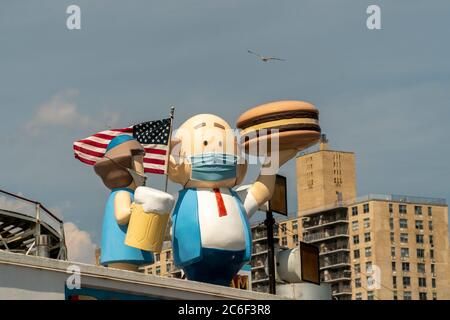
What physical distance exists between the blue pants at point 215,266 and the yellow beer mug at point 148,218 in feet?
5.28

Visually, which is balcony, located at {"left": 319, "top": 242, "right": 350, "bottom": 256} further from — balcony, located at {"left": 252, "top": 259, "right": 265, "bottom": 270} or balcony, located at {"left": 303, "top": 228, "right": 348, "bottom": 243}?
balcony, located at {"left": 252, "top": 259, "right": 265, "bottom": 270}

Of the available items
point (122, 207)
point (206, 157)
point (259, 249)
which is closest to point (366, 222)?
point (259, 249)

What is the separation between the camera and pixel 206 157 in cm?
2764

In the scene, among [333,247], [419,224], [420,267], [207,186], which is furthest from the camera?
[333,247]

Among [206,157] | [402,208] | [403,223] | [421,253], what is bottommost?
[206,157]

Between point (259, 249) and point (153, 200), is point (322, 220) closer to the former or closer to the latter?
point (259, 249)

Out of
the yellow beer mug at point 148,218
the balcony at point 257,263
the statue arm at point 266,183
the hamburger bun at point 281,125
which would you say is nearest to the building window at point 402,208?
the balcony at point 257,263

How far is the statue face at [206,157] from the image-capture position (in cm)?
2766

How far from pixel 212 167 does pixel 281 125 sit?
189cm

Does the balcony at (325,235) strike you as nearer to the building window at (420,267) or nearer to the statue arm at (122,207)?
the building window at (420,267)
